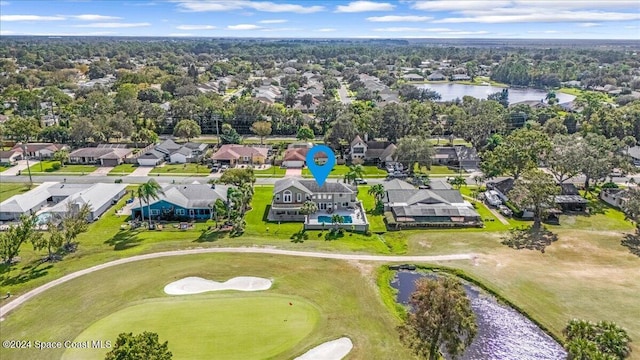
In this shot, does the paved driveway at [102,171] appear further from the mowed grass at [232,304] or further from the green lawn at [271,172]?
the mowed grass at [232,304]

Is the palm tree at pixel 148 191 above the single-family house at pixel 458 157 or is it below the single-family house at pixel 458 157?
above

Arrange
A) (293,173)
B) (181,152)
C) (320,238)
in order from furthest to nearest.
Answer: (181,152), (293,173), (320,238)

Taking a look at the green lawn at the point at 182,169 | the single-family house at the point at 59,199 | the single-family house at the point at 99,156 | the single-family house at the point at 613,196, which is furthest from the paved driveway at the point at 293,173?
the single-family house at the point at 613,196

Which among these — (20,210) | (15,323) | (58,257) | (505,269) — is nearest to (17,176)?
(20,210)

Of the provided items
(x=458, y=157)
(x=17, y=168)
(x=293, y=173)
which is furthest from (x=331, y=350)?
(x=17, y=168)

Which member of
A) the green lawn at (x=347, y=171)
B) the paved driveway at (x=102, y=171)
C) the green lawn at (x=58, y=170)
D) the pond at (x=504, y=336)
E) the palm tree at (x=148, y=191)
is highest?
the palm tree at (x=148, y=191)

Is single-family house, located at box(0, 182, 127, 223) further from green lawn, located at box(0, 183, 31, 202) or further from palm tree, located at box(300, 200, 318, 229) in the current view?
palm tree, located at box(300, 200, 318, 229)

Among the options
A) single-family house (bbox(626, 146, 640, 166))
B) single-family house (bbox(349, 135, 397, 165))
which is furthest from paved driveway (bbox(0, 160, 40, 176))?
single-family house (bbox(626, 146, 640, 166))

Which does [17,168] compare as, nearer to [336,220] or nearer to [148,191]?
[148,191]
